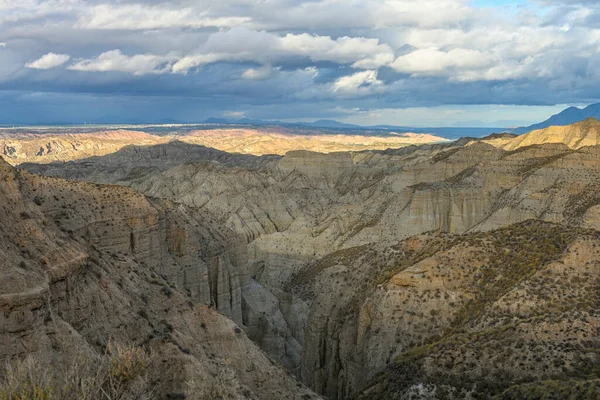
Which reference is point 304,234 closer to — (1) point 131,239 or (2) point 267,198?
(2) point 267,198

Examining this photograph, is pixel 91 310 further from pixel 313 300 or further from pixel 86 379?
pixel 313 300

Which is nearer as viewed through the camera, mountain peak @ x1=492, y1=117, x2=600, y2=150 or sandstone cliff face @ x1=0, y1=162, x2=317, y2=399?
sandstone cliff face @ x1=0, y1=162, x2=317, y2=399

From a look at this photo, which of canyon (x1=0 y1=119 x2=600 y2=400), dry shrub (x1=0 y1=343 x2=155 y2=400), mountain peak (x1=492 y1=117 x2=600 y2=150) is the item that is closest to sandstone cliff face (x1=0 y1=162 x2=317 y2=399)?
canyon (x1=0 y1=119 x2=600 y2=400)

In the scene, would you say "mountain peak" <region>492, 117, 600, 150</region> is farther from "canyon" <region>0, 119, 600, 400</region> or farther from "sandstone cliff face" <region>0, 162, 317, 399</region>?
"sandstone cliff face" <region>0, 162, 317, 399</region>

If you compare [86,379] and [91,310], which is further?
[91,310]

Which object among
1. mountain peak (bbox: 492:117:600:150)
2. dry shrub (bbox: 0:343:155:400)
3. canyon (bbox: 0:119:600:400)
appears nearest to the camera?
dry shrub (bbox: 0:343:155:400)

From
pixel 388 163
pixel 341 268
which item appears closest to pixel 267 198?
pixel 388 163

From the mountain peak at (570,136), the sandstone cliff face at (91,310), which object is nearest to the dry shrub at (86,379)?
the sandstone cliff face at (91,310)

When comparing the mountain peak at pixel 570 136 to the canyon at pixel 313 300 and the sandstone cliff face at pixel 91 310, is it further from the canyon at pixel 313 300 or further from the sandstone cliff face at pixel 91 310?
the sandstone cliff face at pixel 91 310

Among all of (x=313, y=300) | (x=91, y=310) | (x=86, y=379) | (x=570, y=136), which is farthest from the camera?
(x=570, y=136)

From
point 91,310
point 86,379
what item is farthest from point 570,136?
point 86,379
